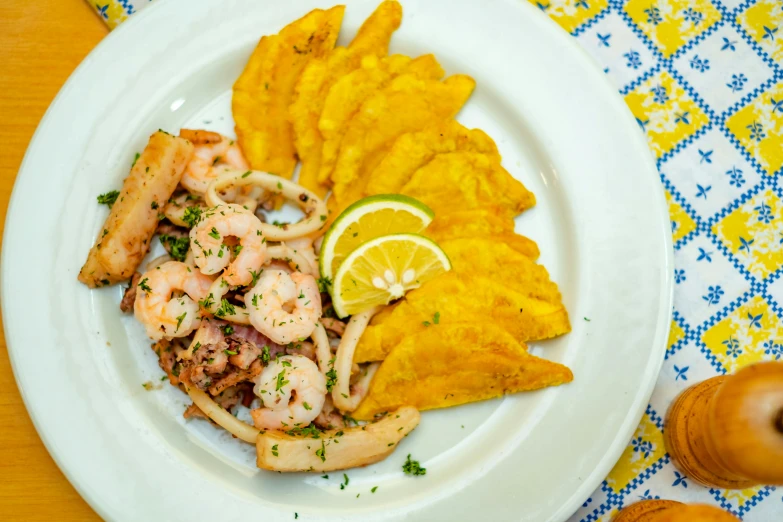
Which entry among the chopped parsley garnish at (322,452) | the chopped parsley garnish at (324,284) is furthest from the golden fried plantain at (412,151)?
the chopped parsley garnish at (322,452)

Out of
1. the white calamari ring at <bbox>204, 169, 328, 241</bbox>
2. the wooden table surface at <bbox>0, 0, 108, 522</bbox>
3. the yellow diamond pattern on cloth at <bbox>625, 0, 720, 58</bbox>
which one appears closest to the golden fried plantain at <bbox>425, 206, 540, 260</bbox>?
the white calamari ring at <bbox>204, 169, 328, 241</bbox>

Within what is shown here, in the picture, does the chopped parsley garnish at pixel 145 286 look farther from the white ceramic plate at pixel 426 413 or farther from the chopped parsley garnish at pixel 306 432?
the chopped parsley garnish at pixel 306 432

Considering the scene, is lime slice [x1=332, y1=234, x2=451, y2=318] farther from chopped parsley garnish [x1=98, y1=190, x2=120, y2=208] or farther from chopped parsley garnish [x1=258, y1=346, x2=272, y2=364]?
chopped parsley garnish [x1=98, y1=190, x2=120, y2=208]

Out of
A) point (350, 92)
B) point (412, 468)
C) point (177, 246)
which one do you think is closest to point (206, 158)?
point (177, 246)

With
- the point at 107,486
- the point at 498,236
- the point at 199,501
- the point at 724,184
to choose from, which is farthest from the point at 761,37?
the point at 107,486

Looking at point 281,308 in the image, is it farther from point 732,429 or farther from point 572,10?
point 572,10

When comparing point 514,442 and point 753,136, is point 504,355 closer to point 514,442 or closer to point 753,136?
point 514,442
